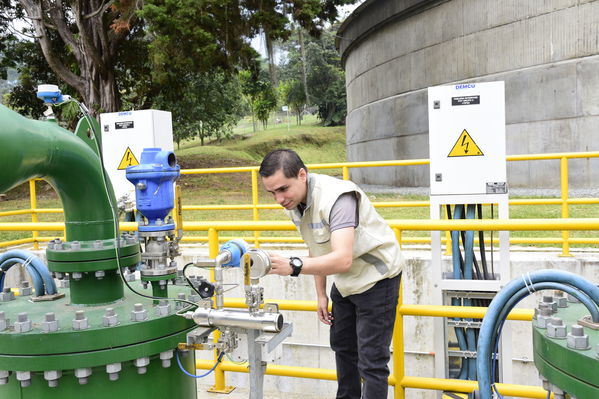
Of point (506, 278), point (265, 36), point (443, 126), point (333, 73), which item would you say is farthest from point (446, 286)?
point (333, 73)

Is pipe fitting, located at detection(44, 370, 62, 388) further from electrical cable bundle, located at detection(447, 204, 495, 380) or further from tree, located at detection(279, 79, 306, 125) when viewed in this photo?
tree, located at detection(279, 79, 306, 125)

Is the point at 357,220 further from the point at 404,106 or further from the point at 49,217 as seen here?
the point at 49,217

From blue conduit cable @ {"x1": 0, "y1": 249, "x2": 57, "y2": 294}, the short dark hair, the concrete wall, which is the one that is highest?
the concrete wall

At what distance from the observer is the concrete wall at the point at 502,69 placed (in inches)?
430

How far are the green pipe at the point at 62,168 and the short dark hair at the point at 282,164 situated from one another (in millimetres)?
725

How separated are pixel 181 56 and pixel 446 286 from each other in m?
10.7

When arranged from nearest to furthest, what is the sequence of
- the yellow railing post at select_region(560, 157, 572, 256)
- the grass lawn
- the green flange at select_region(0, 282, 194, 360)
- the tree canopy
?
the green flange at select_region(0, 282, 194, 360) < the yellow railing post at select_region(560, 157, 572, 256) < the grass lawn < the tree canopy

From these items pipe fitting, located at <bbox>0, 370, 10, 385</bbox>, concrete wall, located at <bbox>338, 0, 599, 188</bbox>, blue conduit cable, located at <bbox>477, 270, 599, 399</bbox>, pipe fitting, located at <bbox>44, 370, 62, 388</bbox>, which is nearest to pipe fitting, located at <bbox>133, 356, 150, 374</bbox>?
pipe fitting, located at <bbox>44, 370, 62, 388</bbox>

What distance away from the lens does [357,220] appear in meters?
2.58

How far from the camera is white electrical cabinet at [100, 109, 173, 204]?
5.64 meters

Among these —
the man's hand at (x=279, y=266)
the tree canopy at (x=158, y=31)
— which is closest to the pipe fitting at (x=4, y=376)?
the man's hand at (x=279, y=266)

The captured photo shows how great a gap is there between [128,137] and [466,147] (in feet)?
11.4

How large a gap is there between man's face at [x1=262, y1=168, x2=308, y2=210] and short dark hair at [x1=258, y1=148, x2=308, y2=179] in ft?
0.05

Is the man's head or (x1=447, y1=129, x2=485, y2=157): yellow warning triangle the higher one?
(x1=447, y1=129, x2=485, y2=157): yellow warning triangle
